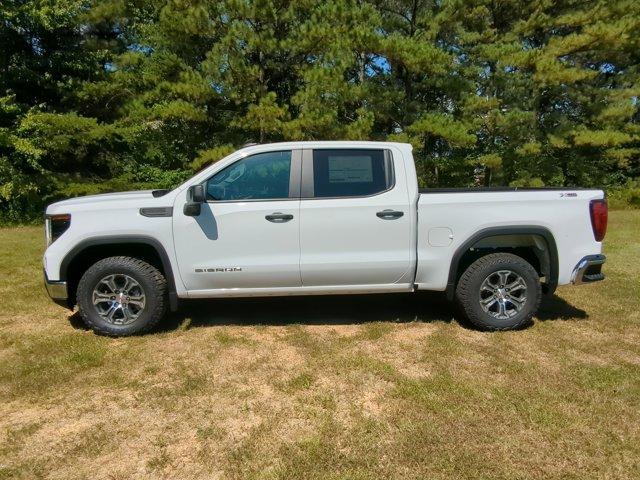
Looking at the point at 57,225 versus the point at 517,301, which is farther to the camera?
the point at 517,301

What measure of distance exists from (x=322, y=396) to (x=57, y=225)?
2.97 meters

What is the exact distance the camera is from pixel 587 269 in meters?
4.92

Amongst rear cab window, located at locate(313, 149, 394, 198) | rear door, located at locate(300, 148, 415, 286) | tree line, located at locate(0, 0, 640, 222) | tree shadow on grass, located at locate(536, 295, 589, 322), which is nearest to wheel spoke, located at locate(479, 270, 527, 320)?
tree shadow on grass, located at locate(536, 295, 589, 322)

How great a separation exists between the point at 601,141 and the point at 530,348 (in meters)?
17.0

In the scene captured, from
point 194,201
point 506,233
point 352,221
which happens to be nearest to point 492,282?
point 506,233

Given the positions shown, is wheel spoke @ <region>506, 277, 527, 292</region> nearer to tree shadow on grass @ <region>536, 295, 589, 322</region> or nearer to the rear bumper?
the rear bumper

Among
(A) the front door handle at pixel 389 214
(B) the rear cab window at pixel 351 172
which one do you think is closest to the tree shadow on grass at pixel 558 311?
(A) the front door handle at pixel 389 214

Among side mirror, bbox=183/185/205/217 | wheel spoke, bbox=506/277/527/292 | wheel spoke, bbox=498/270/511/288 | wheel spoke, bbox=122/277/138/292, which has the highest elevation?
side mirror, bbox=183/185/205/217

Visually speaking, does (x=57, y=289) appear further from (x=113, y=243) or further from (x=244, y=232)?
(x=244, y=232)

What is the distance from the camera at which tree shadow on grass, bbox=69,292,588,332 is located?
545 cm

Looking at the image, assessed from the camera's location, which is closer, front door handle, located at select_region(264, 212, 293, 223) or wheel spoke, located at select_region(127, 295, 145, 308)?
front door handle, located at select_region(264, 212, 293, 223)

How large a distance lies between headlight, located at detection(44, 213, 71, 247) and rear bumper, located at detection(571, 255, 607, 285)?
4772mm

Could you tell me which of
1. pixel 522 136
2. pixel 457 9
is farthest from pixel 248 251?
pixel 522 136

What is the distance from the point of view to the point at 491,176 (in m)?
20.4
